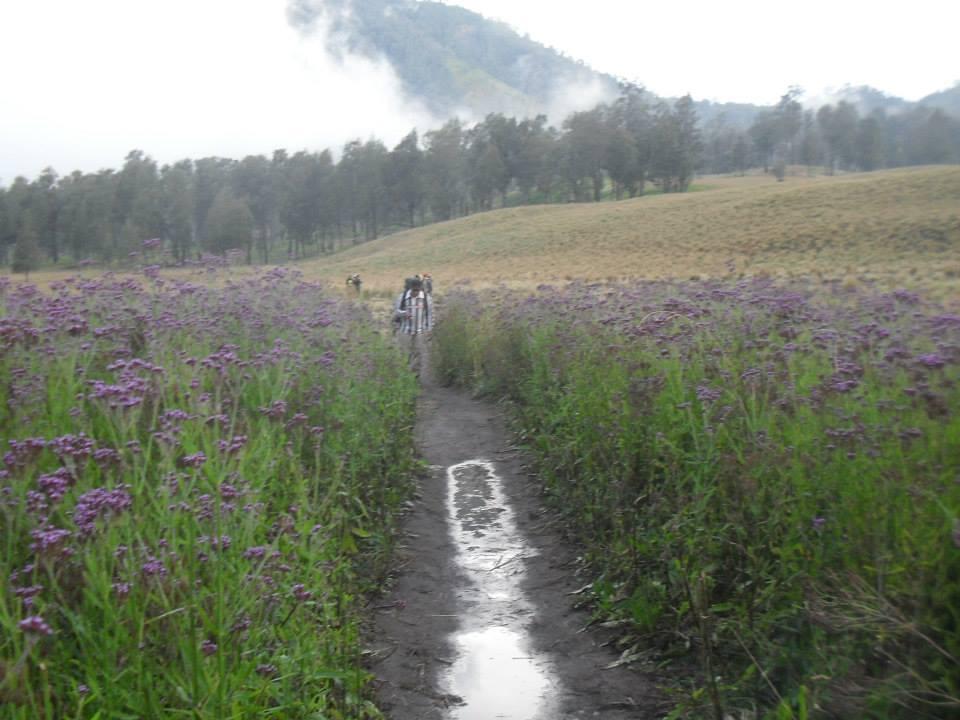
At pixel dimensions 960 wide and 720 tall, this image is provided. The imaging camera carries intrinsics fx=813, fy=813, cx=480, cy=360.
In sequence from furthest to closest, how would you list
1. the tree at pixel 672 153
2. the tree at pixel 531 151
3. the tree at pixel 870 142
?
the tree at pixel 870 142, the tree at pixel 531 151, the tree at pixel 672 153

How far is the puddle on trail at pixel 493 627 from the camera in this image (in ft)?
14.9

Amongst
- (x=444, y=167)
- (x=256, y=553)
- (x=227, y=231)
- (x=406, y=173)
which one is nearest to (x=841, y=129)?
(x=444, y=167)

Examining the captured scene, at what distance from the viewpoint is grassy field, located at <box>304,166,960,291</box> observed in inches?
1521

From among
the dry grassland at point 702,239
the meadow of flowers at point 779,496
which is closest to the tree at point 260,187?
the dry grassland at point 702,239

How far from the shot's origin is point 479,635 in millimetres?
5387

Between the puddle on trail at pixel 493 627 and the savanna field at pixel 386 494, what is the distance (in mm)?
546

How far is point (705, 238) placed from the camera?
55719 millimetres

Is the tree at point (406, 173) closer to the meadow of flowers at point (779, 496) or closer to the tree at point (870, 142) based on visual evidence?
the tree at point (870, 142)

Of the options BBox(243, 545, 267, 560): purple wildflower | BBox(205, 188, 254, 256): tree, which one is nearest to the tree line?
BBox(205, 188, 254, 256): tree

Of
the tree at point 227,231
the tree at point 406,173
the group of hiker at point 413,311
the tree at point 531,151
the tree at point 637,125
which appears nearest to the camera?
the tree at point 227,231

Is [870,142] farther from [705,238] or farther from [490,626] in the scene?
[490,626]

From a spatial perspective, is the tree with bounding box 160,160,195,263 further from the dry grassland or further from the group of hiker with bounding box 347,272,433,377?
the dry grassland

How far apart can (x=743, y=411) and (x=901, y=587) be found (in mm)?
1702

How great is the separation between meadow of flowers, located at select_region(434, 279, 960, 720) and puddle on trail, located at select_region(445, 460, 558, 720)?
582 millimetres
